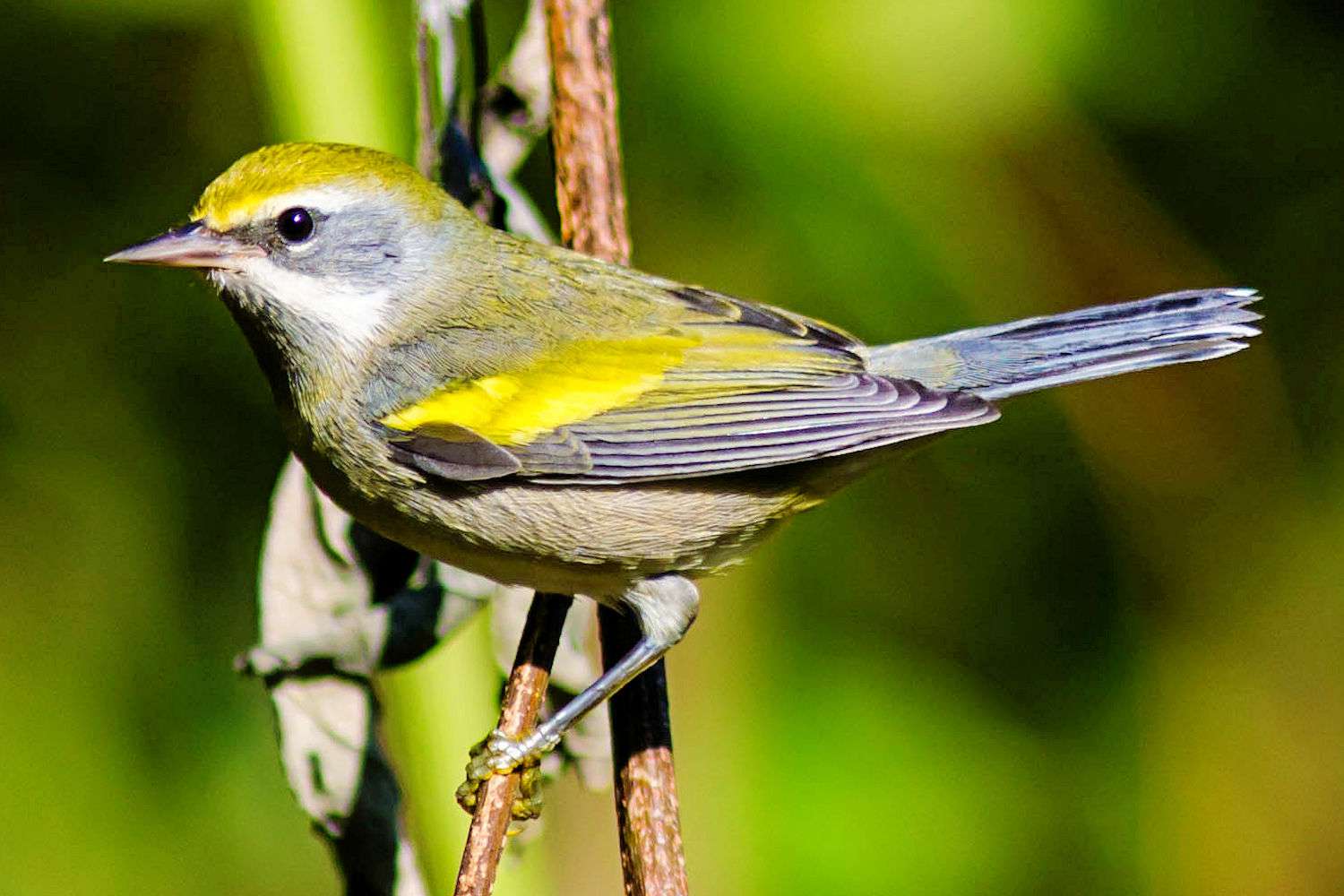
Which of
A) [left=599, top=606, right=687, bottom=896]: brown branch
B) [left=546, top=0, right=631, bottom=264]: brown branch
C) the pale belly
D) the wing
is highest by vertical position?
[left=546, top=0, right=631, bottom=264]: brown branch

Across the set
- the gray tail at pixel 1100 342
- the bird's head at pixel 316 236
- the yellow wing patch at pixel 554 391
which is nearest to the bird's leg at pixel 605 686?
the yellow wing patch at pixel 554 391

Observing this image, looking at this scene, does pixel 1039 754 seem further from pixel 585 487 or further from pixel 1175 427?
pixel 585 487

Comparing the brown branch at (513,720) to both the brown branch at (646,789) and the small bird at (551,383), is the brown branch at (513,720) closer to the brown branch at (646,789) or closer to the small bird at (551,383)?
the small bird at (551,383)

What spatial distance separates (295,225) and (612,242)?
82 cm

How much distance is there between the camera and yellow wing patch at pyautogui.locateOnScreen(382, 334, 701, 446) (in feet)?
11.4

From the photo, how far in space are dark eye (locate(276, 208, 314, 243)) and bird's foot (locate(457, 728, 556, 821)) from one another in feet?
3.79

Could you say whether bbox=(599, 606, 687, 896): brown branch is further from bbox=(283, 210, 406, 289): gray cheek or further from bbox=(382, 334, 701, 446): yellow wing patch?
bbox=(283, 210, 406, 289): gray cheek

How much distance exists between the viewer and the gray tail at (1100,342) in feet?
11.3

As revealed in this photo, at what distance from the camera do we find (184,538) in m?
4.35

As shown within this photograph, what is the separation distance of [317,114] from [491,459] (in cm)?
96

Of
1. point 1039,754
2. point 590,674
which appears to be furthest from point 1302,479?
point 590,674

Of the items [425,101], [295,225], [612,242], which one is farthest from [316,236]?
[612,242]

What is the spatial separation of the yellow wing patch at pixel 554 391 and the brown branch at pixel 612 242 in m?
0.38

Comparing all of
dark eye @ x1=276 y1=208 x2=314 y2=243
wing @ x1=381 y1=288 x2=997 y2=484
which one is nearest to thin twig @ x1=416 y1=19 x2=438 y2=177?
dark eye @ x1=276 y1=208 x2=314 y2=243
